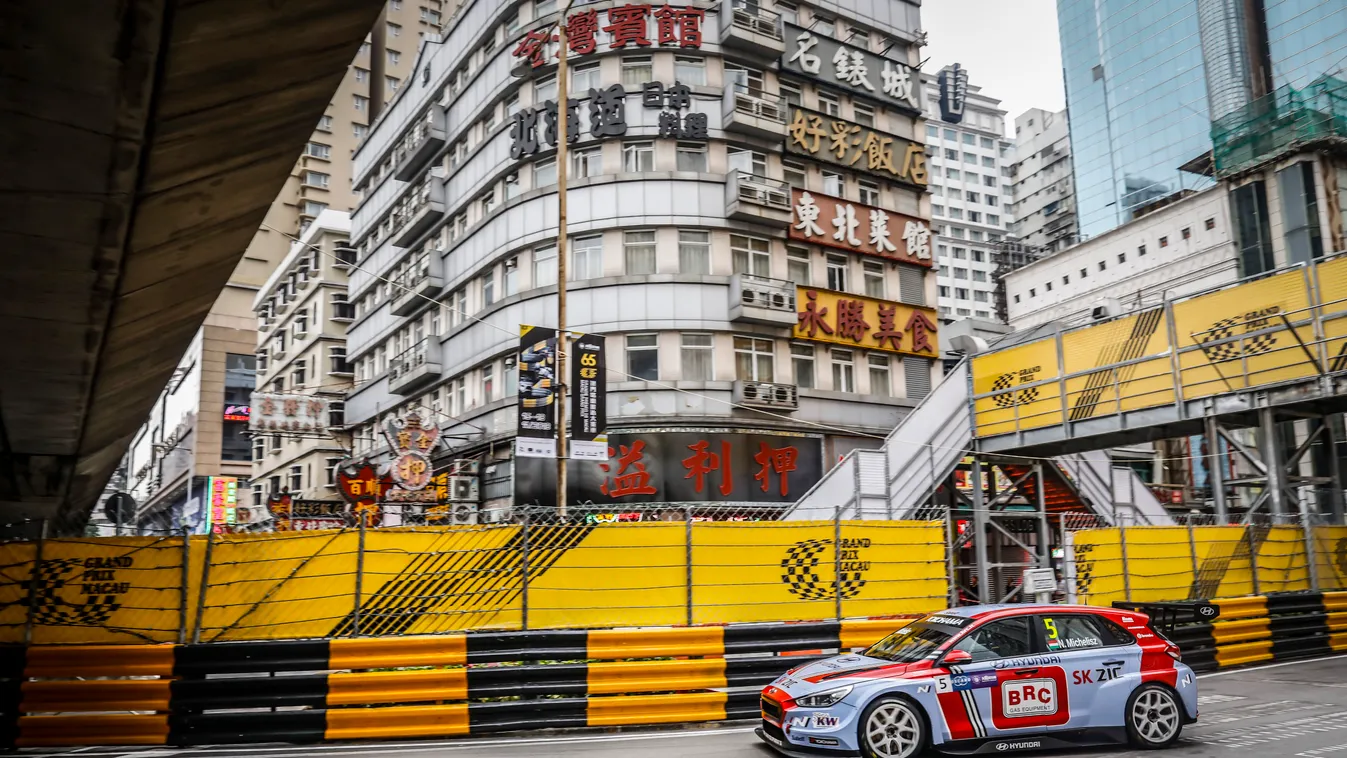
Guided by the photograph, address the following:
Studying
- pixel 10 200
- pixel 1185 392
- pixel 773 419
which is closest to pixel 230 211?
pixel 10 200

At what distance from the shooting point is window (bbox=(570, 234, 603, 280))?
30.4 meters

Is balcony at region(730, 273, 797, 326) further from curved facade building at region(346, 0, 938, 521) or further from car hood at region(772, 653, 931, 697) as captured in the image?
car hood at region(772, 653, 931, 697)

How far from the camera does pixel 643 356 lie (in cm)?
2967

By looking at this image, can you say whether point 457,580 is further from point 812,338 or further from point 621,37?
point 621,37

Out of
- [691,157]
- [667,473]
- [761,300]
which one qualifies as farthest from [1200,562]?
[691,157]

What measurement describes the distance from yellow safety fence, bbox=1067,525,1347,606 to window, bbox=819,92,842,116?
2185cm

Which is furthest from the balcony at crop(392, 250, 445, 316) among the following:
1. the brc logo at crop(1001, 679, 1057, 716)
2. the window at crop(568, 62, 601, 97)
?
the brc logo at crop(1001, 679, 1057, 716)

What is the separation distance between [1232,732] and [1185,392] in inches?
435

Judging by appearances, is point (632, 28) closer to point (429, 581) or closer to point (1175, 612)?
point (429, 581)

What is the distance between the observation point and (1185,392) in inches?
782

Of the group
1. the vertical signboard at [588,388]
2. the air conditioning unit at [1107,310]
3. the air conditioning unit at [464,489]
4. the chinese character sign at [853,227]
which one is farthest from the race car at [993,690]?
the air conditioning unit at [464,489]

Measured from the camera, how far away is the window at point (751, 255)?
3100 centimetres

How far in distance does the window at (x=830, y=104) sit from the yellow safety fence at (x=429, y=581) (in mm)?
24695

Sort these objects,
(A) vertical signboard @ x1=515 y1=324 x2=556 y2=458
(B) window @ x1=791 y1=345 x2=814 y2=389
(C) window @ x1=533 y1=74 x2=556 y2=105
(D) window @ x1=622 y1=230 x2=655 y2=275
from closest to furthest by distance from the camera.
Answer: (A) vertical signboard @ x1=515 y1=324 x2=556 y2=458
(D) window @ x1=622 y1=230 x2=655 y2=275
(B) window @ x1=791 y1=345 x2=814 y2=389
(C) window @ x1=533 y1=74 x2=556 y2=105
